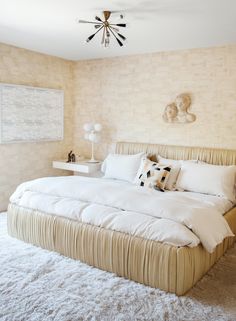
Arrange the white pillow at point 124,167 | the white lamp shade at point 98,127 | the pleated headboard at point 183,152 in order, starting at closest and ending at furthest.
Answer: the pleated headboard at point 183,152 < the white pillow at point 124,167 < the white lamp shade at point 98,127

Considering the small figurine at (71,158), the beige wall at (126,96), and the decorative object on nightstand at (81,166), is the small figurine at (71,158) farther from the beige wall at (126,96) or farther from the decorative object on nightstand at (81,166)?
the beige wall at (126,96)

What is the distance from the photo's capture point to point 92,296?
96.8 inches

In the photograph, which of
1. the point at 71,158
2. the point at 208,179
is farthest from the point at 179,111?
the point at 71,158

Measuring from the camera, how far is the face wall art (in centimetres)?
448

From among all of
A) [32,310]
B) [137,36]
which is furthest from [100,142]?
[32,310]

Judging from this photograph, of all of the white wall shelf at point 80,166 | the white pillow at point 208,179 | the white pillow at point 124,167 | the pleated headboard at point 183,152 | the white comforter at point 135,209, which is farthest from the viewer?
the white wall shelf at point 80,166

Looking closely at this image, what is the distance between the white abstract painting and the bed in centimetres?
137

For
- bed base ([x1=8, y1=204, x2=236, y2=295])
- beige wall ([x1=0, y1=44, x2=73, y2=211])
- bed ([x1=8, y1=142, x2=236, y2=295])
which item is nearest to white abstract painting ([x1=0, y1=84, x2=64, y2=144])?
beige wall ([x1=0, y1=44, x2=73, y2=211])

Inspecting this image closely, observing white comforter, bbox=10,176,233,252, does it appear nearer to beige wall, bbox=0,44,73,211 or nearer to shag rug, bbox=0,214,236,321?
shag rug, bbox=0,214,236,321

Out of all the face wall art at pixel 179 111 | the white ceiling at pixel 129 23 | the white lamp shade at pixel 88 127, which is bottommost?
the white lamp shade at pixel 88 127

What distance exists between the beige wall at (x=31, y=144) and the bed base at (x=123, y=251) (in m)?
1.30

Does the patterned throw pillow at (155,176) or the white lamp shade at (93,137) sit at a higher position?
the white lamp shade at (93,137)

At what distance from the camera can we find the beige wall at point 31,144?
452 cm

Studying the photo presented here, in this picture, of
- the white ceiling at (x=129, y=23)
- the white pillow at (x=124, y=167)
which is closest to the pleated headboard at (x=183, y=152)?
the white pillow at (x=124, y=167)
